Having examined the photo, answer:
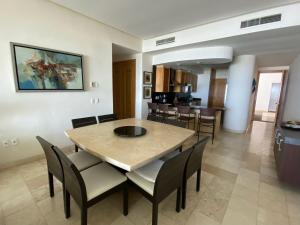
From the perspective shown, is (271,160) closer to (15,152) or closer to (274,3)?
(274,3)

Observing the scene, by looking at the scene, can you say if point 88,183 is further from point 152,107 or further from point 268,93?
point 268,93

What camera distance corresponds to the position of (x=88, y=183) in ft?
4.39

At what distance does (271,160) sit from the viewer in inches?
115

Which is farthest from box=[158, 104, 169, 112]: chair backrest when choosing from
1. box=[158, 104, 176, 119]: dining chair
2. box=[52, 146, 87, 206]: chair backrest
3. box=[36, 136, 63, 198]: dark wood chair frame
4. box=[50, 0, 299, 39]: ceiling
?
box=[52, 146, 87, 206]: chair backrest

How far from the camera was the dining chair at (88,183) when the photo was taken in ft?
3.82

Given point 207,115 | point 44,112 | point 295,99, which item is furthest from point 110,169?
point 295,99

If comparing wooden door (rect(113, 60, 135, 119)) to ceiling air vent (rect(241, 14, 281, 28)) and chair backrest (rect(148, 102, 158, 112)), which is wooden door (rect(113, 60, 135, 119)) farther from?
ceiling air vent (rect(241, 14, 281, 28))

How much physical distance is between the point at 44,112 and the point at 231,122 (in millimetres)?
5080

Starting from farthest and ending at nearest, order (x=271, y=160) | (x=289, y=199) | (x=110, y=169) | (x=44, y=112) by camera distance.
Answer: (x=271, y=160)
(x=44, y=112)
(x=289, y=199)
(x=110, y=169)

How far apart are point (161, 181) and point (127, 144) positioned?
54 cm

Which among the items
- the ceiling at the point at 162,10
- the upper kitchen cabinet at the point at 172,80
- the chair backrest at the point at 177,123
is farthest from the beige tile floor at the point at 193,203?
the upper kitchen cabinet at the point at 172,80

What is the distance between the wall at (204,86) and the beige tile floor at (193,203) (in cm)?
461

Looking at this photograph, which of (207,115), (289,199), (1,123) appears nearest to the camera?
(289,199)

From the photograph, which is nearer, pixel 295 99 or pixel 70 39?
pixel 70 39
